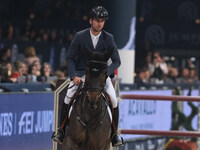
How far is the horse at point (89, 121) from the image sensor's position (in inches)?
362

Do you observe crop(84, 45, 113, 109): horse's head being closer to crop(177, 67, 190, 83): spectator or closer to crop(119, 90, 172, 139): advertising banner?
crop(119, 90, 172, 139): advertising banner

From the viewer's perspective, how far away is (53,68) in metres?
22.6

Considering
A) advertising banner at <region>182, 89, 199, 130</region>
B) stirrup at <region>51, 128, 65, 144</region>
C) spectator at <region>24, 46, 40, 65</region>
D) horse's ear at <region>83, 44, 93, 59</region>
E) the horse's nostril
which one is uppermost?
horse's ear at <region>83, 44, 93, 59</region>

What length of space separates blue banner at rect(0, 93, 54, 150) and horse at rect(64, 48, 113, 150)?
2614 millimetres

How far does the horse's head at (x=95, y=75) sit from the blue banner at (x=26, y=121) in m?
3.29

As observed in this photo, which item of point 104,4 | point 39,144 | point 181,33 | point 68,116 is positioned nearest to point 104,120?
point 68,116

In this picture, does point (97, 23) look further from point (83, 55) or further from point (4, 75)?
point (4, 75)

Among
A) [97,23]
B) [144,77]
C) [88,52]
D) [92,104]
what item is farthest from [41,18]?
[92,104]

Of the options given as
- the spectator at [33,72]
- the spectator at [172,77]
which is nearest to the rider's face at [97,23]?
the spectator at [33,72]

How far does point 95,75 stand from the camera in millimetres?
9078

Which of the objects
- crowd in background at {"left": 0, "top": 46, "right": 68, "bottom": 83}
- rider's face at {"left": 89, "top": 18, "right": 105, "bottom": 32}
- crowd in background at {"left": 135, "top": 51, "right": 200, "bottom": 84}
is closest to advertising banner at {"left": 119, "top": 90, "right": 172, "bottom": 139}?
crowd in background at {"left": 135, "top": 51, "right": 200, "bottom": 84}

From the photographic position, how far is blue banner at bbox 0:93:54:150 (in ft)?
39.7

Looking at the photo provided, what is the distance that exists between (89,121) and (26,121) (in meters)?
3.49

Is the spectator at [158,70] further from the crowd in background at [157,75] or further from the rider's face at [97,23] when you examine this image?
the rider's face at [97,23]
